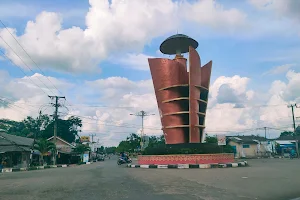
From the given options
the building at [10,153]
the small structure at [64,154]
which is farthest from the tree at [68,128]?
the building at [10,153]

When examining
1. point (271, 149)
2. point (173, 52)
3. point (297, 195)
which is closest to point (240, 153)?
point (271, 149)

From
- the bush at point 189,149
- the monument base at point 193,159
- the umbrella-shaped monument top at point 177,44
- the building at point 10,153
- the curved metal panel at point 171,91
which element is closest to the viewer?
the monument base at point 193,159

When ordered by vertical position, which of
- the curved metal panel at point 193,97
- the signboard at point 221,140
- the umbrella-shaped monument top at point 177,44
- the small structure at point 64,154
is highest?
the umbrella-shaped monument top at point 177,44

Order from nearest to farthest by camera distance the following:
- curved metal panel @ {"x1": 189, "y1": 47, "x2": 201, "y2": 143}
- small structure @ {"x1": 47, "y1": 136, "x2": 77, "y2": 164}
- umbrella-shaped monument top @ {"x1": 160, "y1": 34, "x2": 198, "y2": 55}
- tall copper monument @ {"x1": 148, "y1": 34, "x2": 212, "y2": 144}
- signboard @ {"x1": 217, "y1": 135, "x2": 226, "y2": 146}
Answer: signboard @ {"x1": 217, "y1": 135, "x2": 226, "y2": 146} → curved metal panel @ {"x1": 189, "y1": 47, "x2": 201, "y2": 143} → tall copper monument @ {"x1": 148, "y1": 34, "x2": 212, "y2": 144} → umbrella-shaped monument top @ {"x1": 160, "y1": 34, "x2": 198, "y2": 55} → small structure @ {"x1": 47, "y1": 136, "x2": 77, "y2": 164}

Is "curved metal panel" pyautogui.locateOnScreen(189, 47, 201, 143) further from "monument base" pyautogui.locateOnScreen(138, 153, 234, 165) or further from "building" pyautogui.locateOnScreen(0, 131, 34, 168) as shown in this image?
"building" pyautogui.locateOnScreen(0, 131, 34, 168)

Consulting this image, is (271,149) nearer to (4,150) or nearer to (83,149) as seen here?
(83,149)

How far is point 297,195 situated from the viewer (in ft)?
30.0

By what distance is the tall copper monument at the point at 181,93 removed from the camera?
31703mm

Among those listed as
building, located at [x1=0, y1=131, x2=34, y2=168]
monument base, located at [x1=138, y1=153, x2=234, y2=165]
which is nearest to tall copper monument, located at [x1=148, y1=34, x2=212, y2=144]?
monument base, located at [x1=138, y1=153, x2=234, y2=165]

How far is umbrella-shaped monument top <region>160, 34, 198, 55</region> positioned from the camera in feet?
118

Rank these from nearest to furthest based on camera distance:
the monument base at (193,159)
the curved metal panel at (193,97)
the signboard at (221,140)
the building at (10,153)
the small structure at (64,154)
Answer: the monument base at (193,159) → the signboard at (221,140) → the curved metal panel at (193,97) → the building at (10,153) → the small structure at (64,154)

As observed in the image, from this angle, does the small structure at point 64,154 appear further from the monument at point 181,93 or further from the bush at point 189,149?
the bush at point 189,149

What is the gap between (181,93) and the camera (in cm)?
3400

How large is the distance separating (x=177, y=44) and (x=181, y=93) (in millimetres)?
7070
